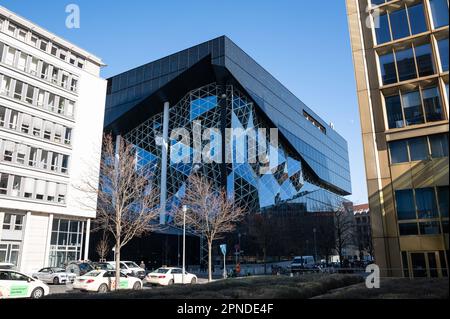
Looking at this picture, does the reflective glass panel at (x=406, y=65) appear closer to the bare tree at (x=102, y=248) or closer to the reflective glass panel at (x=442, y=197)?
the reflective glass panel at (x=442, y=197)

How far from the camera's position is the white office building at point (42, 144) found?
40375mm

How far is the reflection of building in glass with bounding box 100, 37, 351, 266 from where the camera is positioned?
2454 inches

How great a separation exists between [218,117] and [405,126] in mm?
42986

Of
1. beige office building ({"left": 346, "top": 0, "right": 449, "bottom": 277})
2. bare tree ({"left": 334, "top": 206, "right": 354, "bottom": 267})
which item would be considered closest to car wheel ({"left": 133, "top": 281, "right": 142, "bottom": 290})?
beige office building ({"left": 346, "top": 0, "right": 449, "bottom": 277})

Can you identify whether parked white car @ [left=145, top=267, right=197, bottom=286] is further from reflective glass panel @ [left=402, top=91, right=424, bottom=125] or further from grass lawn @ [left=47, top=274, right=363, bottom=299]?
reflective glass panel @ [left=402, top=91, right=424, bottom=125]

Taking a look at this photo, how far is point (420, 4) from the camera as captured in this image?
25.9 metres

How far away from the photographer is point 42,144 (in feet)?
143

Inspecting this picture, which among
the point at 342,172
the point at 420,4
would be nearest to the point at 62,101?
the point at 420,4

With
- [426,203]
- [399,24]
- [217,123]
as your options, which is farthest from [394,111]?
[217,123]

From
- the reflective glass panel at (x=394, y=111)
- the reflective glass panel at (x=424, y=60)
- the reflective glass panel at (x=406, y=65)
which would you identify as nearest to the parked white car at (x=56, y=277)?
the reflective glass panel at (x=394, y=111)

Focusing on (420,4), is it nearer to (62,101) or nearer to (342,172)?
(62,101)

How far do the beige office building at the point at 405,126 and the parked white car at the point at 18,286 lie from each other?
1980cm

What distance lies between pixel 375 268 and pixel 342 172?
9689 centimetres

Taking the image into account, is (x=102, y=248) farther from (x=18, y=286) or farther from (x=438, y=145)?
(x=438, y=145)
